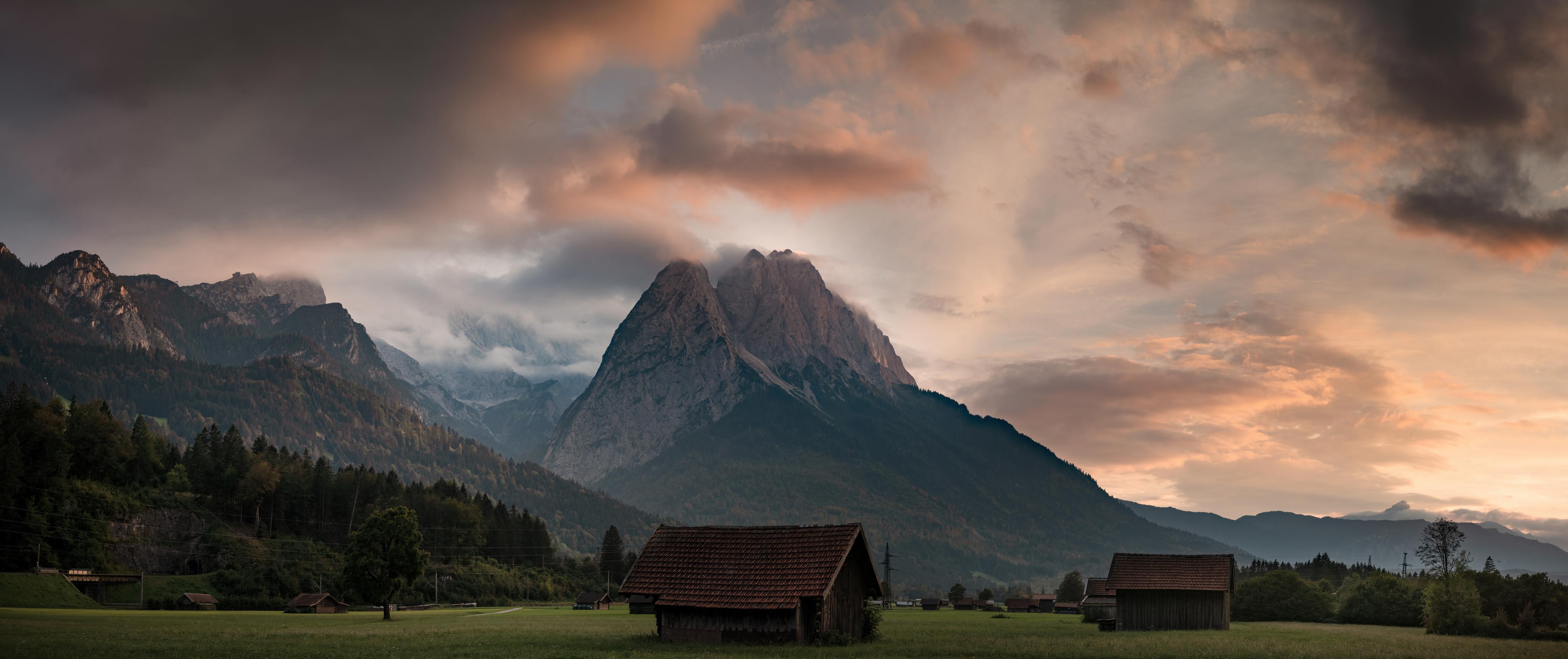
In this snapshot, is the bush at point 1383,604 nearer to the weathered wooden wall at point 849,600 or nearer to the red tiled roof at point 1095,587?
the red tiled roof at point 1095,587

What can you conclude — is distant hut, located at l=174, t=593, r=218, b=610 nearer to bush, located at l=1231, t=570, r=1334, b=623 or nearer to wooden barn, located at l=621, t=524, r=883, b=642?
wooden barn, located at l=621, t=524, r=883, b=642

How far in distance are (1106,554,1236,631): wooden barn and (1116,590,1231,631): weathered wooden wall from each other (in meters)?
0.03

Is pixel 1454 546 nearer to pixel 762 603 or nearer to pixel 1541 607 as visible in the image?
pixel 1541 607

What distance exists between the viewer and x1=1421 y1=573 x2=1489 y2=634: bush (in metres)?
80.2

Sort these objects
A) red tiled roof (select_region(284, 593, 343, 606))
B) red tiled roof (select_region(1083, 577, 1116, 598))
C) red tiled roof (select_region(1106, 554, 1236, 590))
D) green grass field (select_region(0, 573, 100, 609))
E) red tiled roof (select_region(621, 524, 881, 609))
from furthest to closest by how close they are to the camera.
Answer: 1. red tiled roof (select_region(1083, 577, 1116, 598))
2. red tiled roof (select_region(284, 593, 343, 606))
3. green grass field (select_region(0, 573, 100, 609))
4. red tiled roof (select_region(1106, 554, 1236, 590))
5. red tiled roof (select_region(621, 524, 881, 609))

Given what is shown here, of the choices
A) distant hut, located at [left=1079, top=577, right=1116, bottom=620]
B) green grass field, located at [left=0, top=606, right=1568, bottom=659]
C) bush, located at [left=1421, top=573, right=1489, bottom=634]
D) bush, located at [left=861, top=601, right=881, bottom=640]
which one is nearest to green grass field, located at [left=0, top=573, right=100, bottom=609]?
green grass field, located at [left=0, top=606, right=1568, bottom=659]

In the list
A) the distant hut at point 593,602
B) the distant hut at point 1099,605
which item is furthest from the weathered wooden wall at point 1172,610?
the distant hut at point 593,602

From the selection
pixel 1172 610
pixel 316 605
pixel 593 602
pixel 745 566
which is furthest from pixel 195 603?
pixel 1172 610

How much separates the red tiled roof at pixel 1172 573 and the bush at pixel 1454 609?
52.1ft

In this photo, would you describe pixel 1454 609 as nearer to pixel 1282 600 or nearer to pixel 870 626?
pixel 1282 600

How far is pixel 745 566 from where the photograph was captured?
53469mm

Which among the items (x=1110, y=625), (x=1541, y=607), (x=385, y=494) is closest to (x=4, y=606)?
(x=1110, y=625)

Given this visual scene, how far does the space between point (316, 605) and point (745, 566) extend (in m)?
76.3

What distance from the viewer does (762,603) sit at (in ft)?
166
